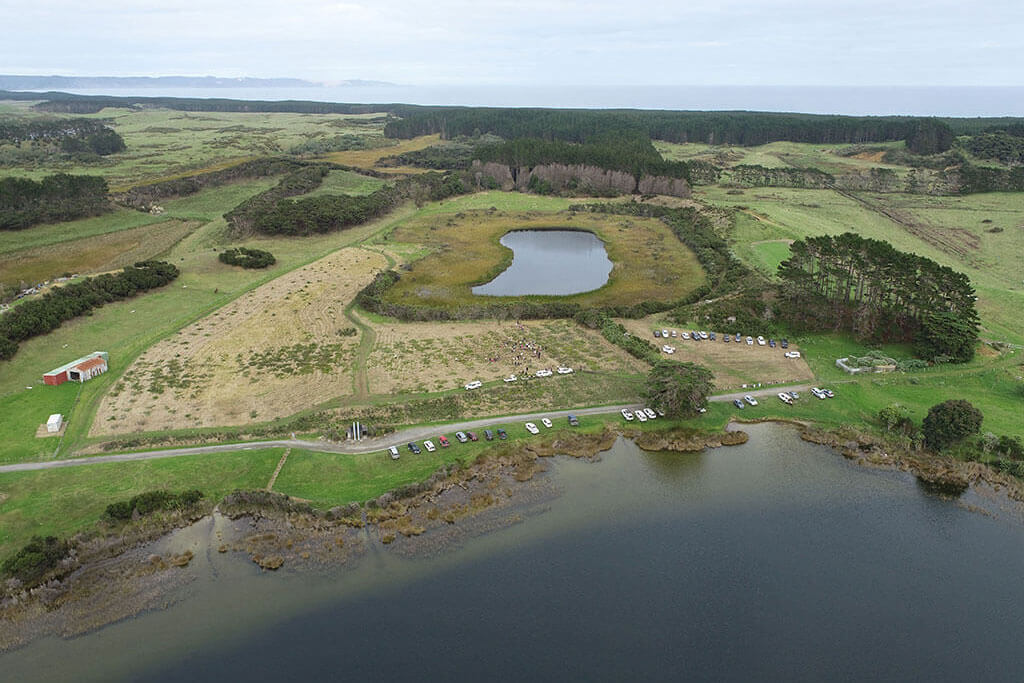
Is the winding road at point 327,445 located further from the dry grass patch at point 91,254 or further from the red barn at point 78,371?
the dry grass patch at point 91,254

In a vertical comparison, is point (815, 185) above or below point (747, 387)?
above

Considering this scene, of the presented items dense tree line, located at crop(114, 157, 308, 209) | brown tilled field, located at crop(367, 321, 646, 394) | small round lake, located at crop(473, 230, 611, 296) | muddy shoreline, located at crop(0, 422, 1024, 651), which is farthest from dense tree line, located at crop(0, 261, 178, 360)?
dense tree line, located at crop(114, 157, 308, 209)

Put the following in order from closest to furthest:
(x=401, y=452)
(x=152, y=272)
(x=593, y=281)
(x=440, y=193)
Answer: (x=401, y=452) < (x=152, y=272) < (x=593, y=281) < (x=440, y=193)

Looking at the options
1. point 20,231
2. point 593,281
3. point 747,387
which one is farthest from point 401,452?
point 20,231

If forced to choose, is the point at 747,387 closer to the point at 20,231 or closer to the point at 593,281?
the point at 593,281

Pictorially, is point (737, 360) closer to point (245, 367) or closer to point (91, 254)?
point (245, 367)

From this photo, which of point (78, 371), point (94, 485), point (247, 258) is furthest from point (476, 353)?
point (247, 258)

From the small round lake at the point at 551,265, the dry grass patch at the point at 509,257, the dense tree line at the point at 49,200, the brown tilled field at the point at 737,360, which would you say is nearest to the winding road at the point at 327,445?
the brown tilled field at the point at 737,360
